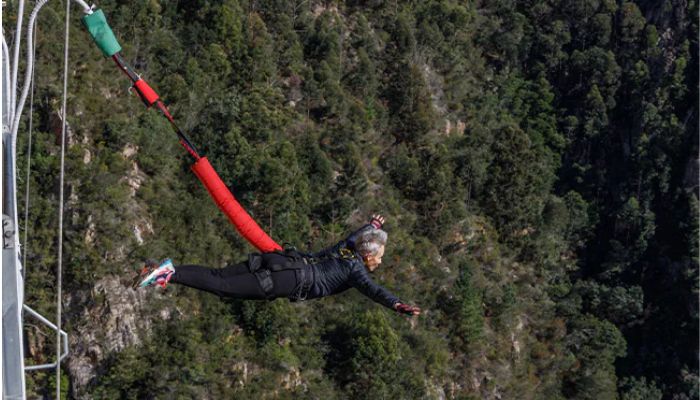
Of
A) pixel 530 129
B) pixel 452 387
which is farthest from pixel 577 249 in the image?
pixel 452 387

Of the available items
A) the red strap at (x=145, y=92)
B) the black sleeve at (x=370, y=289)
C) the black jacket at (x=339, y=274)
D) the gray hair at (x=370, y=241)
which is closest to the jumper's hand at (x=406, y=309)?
the black sleeve at (x=370, y=289)

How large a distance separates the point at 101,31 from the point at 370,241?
3.06m

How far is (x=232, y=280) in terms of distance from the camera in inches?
310

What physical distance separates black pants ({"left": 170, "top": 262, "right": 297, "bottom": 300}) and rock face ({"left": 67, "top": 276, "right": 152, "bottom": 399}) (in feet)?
77.8

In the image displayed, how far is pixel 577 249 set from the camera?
2077 inches

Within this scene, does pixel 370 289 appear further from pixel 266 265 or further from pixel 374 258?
pixel 266 265

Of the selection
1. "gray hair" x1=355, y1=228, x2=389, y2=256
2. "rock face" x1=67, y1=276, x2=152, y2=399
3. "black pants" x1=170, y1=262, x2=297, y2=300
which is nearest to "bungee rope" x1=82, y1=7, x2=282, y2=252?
"black pants" x1=170, y1=262, x2=297, y2=300

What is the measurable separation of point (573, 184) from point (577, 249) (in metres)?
4.23

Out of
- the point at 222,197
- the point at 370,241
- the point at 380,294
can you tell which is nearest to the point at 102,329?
the point at 222,197

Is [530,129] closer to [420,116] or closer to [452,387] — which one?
[420,116]

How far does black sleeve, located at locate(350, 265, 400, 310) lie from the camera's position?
7.93 m

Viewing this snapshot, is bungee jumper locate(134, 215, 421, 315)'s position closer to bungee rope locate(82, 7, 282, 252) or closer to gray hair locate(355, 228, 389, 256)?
gray hair locate(355, 228, 389, 256)

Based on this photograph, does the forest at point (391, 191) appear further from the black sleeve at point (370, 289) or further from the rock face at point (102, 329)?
the black sleeve at point (370, 289)

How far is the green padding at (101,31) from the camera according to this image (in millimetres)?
7930
